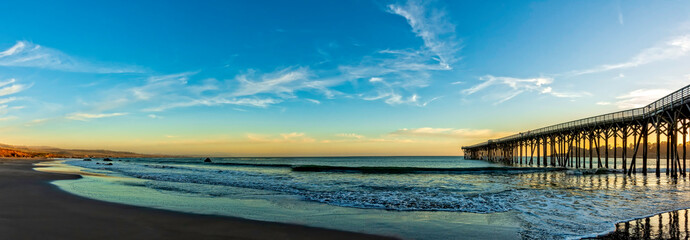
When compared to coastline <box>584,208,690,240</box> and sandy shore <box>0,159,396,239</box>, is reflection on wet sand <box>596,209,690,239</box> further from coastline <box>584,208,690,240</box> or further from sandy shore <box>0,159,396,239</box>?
sandy shore <box>0,159,396,239</box>

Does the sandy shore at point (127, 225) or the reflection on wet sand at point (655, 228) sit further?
the reflection on wet sand at point (655, 228)

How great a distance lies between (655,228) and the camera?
23.3 feet

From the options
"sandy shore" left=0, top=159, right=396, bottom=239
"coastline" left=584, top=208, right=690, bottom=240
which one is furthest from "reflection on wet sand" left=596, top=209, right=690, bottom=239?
"sandy shore" left=0, top=159, right=396, bottom=239

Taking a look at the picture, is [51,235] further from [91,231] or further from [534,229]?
[534,229]

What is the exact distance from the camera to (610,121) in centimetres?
3325

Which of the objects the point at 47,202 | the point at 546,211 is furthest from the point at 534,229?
the point at 47,202

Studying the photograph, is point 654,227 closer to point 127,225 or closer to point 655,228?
point 655,228

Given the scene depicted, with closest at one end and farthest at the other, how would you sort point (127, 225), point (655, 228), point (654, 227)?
point (127, 225), point (655, 228), point (654, 227)

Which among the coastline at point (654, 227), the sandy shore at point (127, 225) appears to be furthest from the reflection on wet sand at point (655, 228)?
the sandy shore at point (127, 225)

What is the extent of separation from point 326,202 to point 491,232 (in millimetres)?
5805

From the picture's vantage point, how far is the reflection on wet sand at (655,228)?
638cm

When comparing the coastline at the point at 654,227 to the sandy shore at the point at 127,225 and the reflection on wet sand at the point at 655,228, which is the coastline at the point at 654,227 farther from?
the sandy shore at the point at 127,225

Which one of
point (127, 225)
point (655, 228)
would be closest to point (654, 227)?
point (655, 228)

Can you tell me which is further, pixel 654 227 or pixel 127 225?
pixel 654 227
